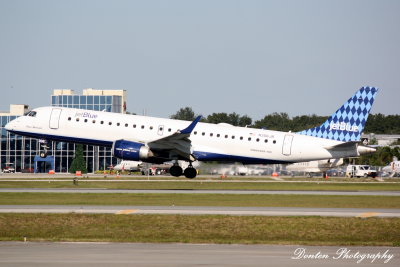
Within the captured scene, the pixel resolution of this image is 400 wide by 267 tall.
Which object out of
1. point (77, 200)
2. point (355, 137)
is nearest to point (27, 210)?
point (77, 200)

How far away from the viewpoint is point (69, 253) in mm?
22312

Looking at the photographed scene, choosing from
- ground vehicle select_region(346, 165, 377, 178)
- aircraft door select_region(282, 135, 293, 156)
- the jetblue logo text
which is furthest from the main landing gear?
ground vehicle select_region(346, 165, 377, 178)

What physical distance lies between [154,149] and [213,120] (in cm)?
11107

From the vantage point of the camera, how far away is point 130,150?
5212cm

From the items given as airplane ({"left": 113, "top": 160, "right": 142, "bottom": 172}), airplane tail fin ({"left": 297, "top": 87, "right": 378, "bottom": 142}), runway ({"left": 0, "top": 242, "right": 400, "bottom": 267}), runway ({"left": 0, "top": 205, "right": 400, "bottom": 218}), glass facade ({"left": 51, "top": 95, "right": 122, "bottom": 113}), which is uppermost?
glass facade ({"left": 51, "top": 95, "right": 122, "bottom": 113})

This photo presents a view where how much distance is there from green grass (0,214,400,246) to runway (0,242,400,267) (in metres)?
1.67

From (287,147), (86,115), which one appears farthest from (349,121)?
(86,115)

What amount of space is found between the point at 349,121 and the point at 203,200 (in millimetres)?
21022

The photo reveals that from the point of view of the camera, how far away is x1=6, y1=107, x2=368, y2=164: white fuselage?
55.2 metres

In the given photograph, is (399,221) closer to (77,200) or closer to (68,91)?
(77,200)

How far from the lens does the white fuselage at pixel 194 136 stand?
5519 cm

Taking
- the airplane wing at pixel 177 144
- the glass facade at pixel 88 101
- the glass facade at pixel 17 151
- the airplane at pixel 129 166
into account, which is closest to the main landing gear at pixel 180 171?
the airplane wing at pixel 177 144

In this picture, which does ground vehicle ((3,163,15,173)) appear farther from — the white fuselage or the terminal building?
the white fuselage

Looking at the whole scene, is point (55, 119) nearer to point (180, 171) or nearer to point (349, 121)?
point (180, 171)
